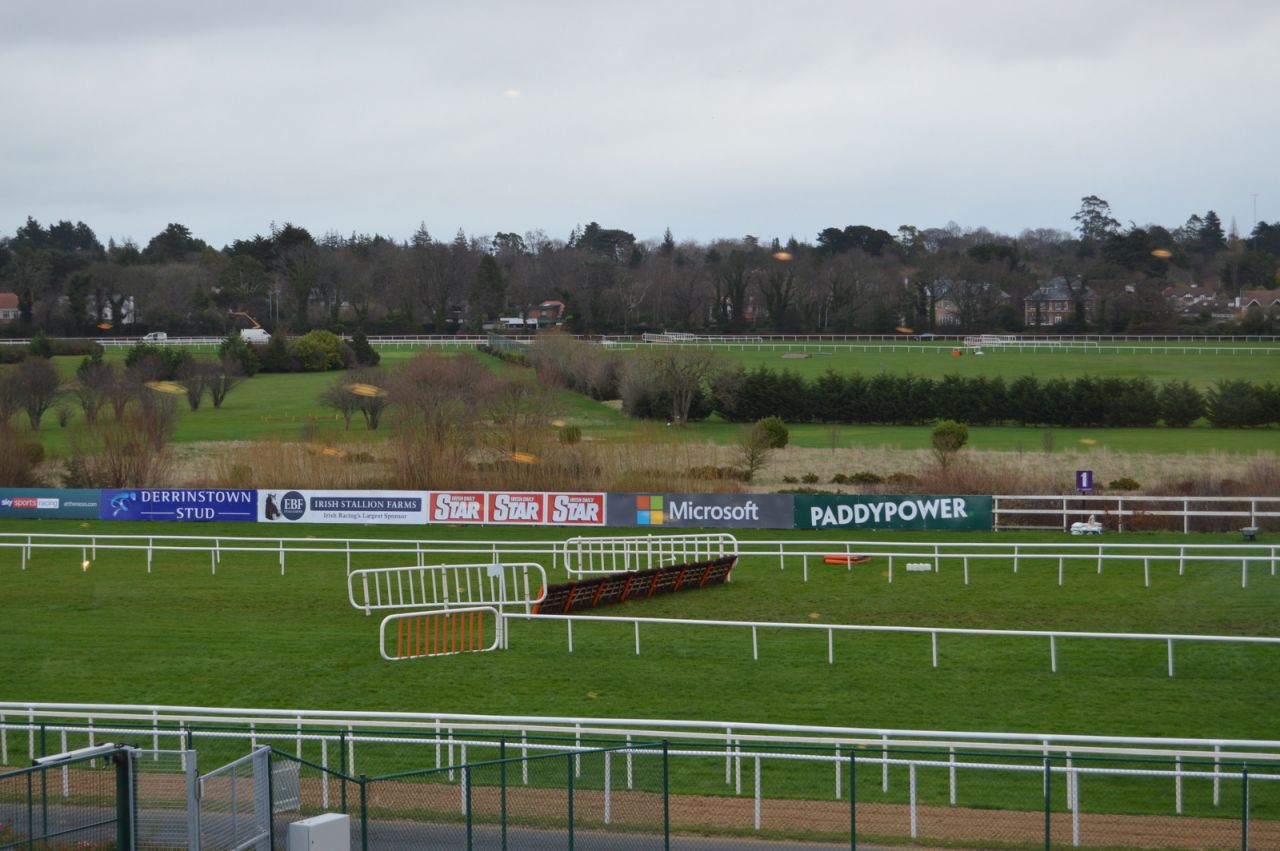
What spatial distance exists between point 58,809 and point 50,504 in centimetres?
2948

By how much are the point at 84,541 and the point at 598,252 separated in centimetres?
10871

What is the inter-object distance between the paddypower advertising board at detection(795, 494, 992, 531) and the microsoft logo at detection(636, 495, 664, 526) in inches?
146

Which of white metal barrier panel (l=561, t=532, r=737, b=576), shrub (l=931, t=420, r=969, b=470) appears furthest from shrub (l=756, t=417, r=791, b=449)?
white metal barrier panel (l=561, t=532, r=737, b=576)

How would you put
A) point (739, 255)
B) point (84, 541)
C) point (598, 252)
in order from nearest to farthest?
point (84, 541)
point (739, 255)
point (598, 252)

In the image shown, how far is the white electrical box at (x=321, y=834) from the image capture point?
359 inches

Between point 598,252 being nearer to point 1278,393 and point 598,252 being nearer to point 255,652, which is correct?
point 1278,393

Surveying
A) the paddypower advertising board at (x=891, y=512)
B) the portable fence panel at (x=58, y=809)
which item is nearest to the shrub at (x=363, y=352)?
the paddypower advertising board at (x=891, y=512)

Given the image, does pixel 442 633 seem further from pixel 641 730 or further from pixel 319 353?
pixel 319 353

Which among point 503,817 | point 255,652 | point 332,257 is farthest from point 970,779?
point 332,257

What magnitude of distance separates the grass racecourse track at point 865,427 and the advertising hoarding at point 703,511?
8.93 meters

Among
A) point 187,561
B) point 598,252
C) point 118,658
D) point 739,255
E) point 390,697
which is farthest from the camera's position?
point 598,252

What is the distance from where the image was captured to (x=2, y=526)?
1398 inches

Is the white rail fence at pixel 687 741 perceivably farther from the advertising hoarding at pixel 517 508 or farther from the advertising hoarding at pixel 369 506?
the advertising hoarding at pixel 369 506

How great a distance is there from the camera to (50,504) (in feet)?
122
